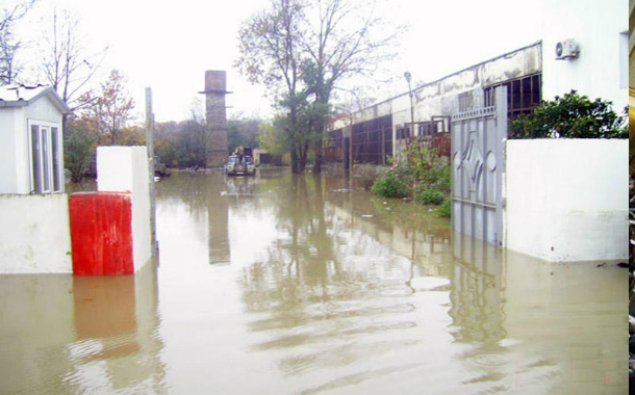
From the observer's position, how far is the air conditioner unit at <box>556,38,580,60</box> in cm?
1236

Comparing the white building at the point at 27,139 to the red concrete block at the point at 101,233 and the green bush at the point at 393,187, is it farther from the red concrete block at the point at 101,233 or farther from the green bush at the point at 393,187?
the green bush at the point at 393,187

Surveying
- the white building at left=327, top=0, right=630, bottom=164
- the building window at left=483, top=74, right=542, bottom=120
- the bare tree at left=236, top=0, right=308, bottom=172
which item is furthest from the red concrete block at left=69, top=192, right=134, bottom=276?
the bare tree at left=236, top=0, right=308, bottom=172

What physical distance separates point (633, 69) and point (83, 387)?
4.04 metres

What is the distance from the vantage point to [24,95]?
1071 cm

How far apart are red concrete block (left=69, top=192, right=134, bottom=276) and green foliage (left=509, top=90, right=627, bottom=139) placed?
5897 millimetres

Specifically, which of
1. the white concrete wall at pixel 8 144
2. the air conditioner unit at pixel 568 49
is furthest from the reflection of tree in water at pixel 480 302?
the white concrete wall at pixel 8 144

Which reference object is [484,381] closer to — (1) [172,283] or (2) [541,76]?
(1) [172,283]

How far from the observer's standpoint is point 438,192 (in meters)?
16.7

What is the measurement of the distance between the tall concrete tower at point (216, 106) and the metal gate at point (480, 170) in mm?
32399

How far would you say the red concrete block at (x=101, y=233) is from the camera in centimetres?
821

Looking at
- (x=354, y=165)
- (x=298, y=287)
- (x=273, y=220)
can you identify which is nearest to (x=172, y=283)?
(x=298, y=287)

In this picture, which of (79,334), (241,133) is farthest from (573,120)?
(241,133)

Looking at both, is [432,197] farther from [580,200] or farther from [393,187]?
[580,200]

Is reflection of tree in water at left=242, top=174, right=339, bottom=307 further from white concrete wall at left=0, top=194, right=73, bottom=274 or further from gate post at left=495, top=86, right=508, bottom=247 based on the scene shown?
gate post at left=495, top=86, right=508, bottom=247
